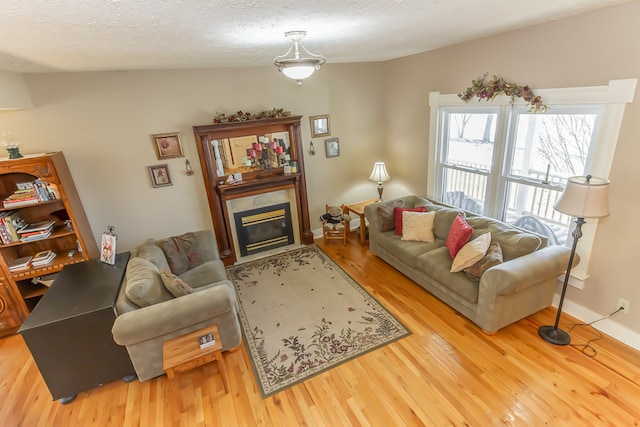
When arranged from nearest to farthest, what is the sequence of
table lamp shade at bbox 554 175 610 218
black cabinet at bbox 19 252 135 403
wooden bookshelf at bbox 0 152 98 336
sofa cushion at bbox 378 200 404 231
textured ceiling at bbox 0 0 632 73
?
textured ceiling at bbox 0 0 632 73 < table lamp shade at bbox 554 175 610 218 < black cabinet at bbox 19 252 135 403 < wooden bookshelf at bbox 0 152 98 336 < sofa cushion at bbox 378 200 404 231

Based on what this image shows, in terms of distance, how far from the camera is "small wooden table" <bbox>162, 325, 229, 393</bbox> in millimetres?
2373

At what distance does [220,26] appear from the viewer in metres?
1.92

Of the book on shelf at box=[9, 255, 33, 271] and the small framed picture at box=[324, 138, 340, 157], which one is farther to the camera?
the small framed picture at box=[324, 138, 340, 157]

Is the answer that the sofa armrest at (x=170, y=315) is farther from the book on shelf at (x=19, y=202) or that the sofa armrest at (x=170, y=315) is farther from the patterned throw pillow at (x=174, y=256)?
the book on shelf at (x=19, y=202)

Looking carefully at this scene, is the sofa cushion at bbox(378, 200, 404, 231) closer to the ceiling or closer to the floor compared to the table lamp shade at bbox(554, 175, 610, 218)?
closer to the floor

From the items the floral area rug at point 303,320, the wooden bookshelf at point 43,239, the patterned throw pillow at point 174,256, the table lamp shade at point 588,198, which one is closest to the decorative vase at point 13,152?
the wooden bookshelf at point 43,239

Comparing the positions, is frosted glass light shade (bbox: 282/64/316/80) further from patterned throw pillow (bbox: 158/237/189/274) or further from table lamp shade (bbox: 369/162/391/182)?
table lamp shade (bbox: 369/162/391/182)

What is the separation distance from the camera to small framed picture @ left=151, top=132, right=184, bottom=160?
3.87 m

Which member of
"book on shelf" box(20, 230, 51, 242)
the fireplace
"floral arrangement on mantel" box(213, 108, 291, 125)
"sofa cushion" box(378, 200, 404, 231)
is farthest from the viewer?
the fireplace

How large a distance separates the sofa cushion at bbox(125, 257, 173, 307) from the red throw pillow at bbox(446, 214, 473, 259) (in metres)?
2.83

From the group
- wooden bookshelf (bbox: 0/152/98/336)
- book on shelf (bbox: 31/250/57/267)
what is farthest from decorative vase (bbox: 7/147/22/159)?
book on shelf (bbox: 31/250/57/267)

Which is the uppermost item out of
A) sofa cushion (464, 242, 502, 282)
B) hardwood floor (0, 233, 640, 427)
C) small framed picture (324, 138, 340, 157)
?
small framed picture (324, 138, 340, 157)

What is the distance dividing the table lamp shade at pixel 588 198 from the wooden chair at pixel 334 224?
2.89 m

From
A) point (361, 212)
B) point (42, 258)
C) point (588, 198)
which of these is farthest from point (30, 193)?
point (588, 198)
